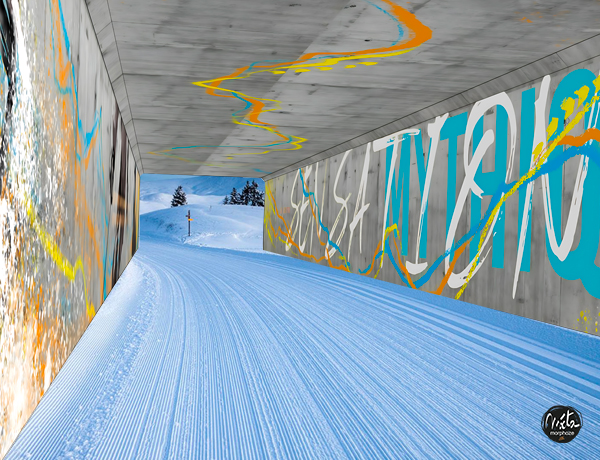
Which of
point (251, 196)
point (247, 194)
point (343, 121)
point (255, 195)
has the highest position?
point (247, 194)

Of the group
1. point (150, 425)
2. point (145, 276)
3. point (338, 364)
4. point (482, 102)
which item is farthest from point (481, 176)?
point (145, 276)

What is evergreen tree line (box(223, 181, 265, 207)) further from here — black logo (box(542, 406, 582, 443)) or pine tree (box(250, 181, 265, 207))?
black logo (box(542, 406, 582, 443))

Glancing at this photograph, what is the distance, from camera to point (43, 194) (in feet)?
12.0

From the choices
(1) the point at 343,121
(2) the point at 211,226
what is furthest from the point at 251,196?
(1) the point at 343,121

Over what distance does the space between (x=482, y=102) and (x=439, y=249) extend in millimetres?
2748

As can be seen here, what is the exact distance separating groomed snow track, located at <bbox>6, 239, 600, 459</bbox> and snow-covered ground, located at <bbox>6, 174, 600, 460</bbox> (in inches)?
0.6

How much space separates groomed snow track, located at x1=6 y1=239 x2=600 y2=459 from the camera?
315cm

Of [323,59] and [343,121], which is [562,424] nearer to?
[323,59]

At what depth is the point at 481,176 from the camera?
8.42 m

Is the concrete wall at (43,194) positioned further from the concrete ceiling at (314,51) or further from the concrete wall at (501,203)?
the concrete wall at (501,203)

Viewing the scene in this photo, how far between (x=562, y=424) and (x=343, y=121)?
A: 844 centimetres

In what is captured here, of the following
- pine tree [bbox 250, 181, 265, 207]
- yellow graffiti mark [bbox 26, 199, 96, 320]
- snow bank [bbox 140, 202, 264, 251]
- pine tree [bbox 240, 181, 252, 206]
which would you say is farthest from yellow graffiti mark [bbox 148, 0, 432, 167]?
pine tree [bbox 240, 181, 252, 206]

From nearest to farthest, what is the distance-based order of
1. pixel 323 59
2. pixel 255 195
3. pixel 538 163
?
pixel 323 59, pixel 538 163, pixel 255 195

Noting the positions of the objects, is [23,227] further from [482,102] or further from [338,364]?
[482,102]
